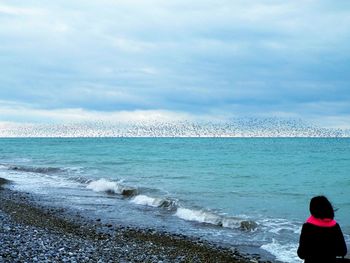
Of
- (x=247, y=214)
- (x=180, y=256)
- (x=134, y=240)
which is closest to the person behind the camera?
(x=180, y=256)

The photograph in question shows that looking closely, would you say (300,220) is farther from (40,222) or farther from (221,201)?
(40,222)

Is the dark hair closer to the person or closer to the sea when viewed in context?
the person

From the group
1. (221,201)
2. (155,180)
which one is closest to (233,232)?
(221,201)

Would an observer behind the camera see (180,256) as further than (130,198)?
No

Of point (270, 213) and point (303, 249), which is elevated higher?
point (303, 249)

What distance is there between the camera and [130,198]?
85.4ft

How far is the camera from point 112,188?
1154 inches

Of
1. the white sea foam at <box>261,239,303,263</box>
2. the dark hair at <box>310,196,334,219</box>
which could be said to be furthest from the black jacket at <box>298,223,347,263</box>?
the white sea foam at <box>261,239,303,263</box>

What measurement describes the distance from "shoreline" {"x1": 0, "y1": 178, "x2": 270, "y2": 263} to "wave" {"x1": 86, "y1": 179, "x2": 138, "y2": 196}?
9.07 metres

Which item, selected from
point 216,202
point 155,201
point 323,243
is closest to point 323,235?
point 323,243

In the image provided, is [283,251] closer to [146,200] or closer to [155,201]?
[155,201]

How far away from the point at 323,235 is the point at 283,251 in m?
8.29

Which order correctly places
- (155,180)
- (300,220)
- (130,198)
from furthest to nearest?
1. (155,180)
2. (130,198)
3. (300,220)

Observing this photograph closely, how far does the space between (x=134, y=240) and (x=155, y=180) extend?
19.9 m
